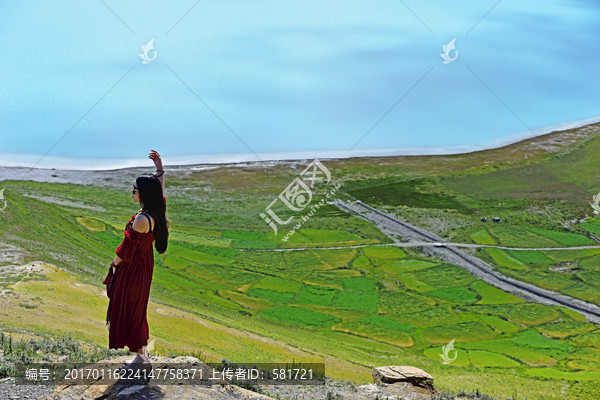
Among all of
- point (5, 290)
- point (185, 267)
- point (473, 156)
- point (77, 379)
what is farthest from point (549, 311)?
point (77, 379)

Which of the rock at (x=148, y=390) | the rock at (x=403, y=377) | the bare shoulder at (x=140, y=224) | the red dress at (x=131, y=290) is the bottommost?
the rock at (x=148, y=390)

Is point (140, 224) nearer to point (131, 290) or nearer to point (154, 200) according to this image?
point (154, 200)

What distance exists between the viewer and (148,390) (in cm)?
1350

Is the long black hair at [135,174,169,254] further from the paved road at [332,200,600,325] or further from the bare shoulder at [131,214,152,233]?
the paved road at [332,200,600,325]

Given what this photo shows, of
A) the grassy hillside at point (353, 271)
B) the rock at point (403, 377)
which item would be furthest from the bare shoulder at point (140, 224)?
the grassy hillside at point (353, 271)

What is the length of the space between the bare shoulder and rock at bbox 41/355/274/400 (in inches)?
125

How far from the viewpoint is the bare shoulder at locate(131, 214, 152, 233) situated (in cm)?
1351

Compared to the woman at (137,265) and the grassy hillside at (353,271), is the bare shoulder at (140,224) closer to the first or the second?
the woman at (137,265)

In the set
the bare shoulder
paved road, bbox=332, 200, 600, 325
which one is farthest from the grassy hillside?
the bare shoulder

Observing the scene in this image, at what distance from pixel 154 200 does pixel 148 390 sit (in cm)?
387

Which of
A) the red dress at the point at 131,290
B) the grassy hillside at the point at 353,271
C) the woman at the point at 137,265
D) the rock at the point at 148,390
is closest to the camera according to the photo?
the rock at the point at 148,390

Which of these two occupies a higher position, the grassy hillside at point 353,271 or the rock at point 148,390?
the grassy hillside at point 353,271

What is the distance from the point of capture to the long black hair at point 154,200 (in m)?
13.6

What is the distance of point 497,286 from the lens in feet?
184
